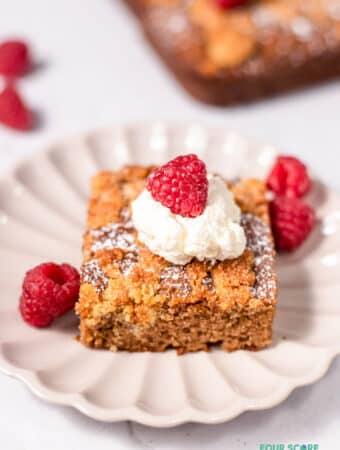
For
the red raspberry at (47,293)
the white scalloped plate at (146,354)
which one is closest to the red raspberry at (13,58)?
the white scalloped plate at (146,354)

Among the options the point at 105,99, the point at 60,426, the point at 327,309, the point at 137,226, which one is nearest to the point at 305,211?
the point at 327,309

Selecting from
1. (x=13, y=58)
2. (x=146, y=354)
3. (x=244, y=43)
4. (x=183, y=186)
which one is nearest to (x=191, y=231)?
(x=183, y=186)

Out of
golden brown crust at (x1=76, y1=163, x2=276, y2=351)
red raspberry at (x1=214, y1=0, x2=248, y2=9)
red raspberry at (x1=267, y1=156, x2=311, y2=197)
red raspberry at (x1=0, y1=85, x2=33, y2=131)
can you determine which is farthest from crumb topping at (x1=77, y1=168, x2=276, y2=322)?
red raspberry at (x1=214, y1=0, x2=248, y2=9)

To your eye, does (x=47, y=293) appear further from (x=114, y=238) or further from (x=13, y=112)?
(x=13, y=112)

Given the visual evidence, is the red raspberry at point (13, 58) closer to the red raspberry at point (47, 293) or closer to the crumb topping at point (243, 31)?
the crumb topping at point (243, 31)

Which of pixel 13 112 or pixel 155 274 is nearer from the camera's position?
pixel 155 274

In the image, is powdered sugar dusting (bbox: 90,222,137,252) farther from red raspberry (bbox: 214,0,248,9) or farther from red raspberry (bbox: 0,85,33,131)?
red raspberry (bbox: 214,0,248,9)

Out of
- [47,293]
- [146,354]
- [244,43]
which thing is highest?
[244,43]

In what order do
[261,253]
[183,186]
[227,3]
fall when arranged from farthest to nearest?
[227,3], [261,253], [183,186]
